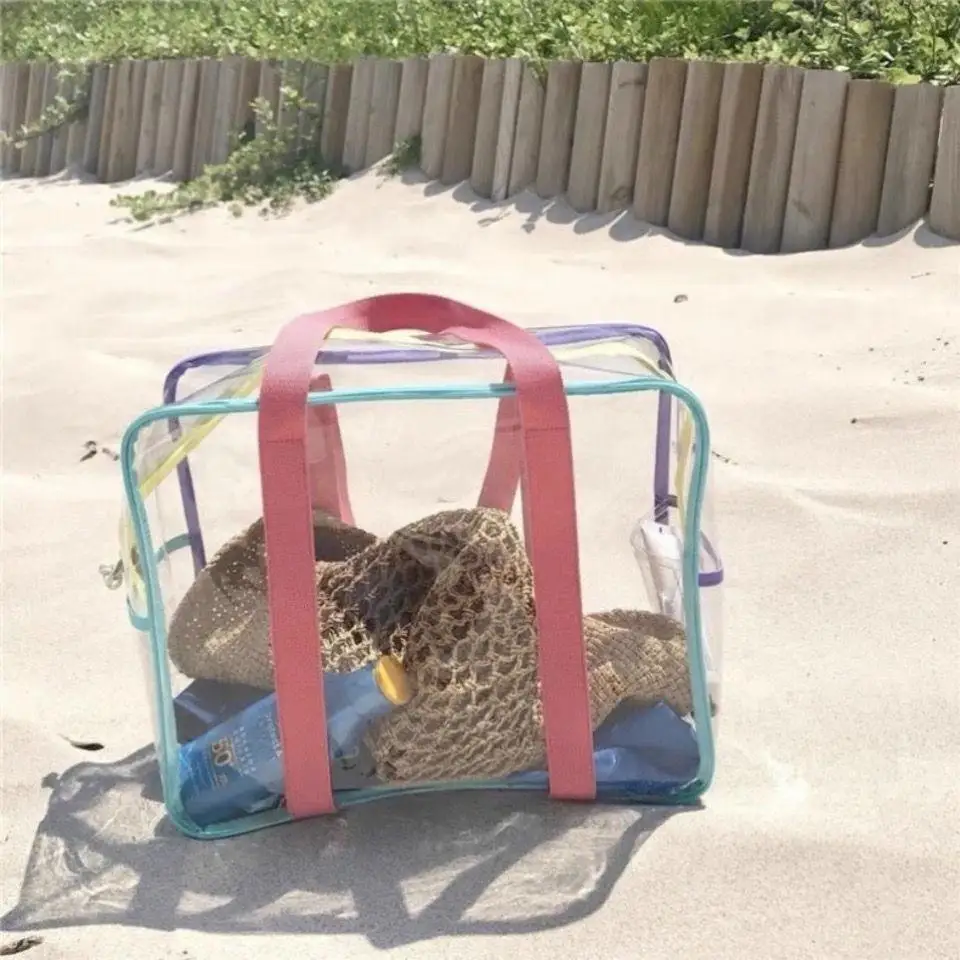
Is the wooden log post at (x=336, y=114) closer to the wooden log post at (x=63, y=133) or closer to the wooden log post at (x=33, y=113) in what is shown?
the wooden log post at (x=63, y=133)

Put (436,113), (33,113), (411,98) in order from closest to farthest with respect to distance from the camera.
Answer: (436,113) → (411,98) → (33,113)

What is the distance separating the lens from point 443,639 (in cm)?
153

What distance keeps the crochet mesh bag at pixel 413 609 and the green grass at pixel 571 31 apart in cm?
208

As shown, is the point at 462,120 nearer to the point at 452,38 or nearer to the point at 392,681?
the point at 452,38

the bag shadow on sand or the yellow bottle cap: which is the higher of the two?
the yellow bottle cap

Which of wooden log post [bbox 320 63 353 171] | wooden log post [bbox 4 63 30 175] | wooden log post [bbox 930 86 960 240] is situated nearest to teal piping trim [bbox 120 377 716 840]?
wooden log post [bbox 930 86 960 240]

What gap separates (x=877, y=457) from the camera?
2.40 metres

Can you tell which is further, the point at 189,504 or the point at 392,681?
the point at 189,504

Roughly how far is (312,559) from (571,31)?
3139 millimetres

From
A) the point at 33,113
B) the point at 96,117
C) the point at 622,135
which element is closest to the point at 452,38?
the point at 622,135

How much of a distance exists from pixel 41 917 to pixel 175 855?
155 millimetres

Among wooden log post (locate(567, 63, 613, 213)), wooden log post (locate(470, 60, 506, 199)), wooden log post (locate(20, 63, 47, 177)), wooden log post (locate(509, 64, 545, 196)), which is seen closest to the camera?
wooden log post (locate(567, 63, 613, 213))

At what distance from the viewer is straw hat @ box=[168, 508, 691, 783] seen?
1.52m

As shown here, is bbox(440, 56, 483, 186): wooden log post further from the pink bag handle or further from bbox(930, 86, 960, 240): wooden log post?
the pink bag handle
